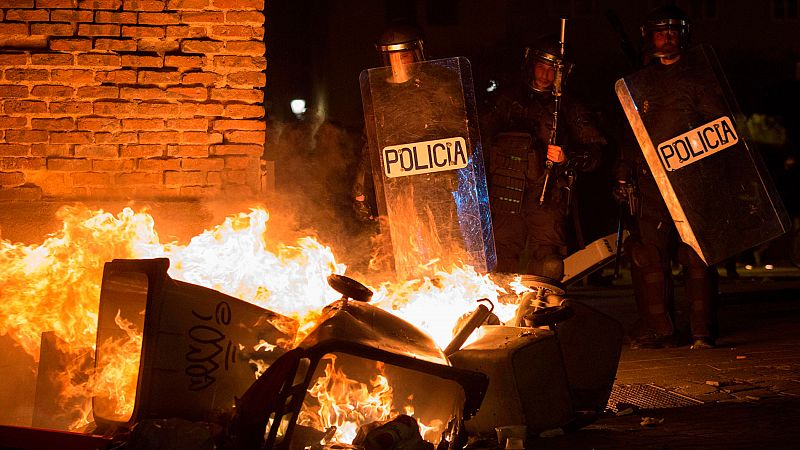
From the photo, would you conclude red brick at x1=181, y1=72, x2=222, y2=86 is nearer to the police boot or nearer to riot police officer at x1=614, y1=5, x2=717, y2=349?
riot police officer at x1=614, y1=5, x2=717, y2=349

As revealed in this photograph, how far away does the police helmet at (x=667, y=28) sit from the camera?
7.95 meters

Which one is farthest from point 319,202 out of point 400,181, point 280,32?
point 280,32

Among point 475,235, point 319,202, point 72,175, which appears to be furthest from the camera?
point 319,202

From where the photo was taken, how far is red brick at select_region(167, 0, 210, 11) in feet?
22.2

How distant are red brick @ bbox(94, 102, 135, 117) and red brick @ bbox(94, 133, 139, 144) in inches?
5.6

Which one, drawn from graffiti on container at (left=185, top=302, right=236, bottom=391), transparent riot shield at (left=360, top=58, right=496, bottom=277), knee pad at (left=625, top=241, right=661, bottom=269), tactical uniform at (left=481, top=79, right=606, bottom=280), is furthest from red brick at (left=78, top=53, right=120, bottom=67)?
knee pad at (left=625, top=241, right=661, bottom=269)

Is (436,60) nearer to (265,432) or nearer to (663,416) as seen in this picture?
(663,416)

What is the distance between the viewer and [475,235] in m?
7.47

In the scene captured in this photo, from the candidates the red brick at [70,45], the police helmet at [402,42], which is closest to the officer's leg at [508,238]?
the police helmet at [402,42]

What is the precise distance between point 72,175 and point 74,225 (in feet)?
1.91

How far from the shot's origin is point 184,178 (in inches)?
269

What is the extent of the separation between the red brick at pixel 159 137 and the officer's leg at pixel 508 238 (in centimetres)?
268

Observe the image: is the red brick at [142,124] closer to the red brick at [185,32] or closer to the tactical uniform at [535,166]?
the red brick at [185,32]

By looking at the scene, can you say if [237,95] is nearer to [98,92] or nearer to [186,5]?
[186,5]
